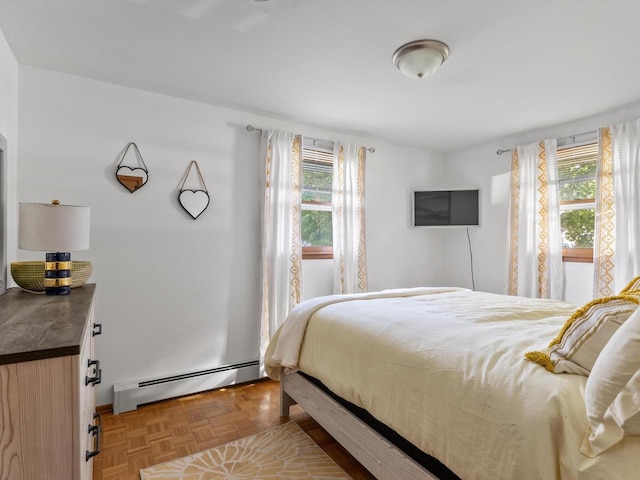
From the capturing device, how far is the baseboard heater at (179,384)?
252 centimetres

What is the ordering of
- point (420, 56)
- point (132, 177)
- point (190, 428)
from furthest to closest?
point (132, 177), point (190, 428), point (420, 56)

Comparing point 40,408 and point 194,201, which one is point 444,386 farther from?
point 194,201

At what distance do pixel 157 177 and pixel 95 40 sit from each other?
3.21 ft

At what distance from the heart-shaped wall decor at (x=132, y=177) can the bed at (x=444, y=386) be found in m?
1.55

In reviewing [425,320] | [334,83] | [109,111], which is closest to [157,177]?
[109,111]

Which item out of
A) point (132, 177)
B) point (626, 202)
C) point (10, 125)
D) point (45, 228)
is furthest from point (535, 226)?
point (10, 125)

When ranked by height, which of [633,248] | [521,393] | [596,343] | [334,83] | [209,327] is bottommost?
[209,327]

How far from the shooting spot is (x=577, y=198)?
10.7 feet

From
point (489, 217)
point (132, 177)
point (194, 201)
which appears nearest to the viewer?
point (132, 177)

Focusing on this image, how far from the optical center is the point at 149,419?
2.42 m

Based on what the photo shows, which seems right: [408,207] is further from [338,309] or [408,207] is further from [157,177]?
[157,177]

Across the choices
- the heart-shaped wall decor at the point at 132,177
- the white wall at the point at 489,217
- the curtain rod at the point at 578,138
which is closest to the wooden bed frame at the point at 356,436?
the heart-shaped wall decor at the point at 132,177

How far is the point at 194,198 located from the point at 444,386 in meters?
2.35

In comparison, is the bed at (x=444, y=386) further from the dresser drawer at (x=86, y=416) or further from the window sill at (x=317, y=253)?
the window sill at (x=317, y=253)
